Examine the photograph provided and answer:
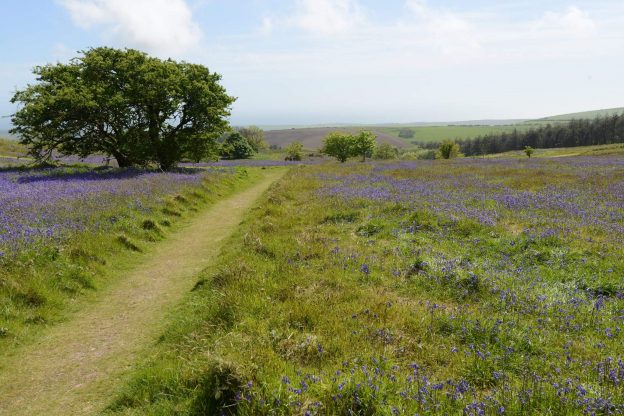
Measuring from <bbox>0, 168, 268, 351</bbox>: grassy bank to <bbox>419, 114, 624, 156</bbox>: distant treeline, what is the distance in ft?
516

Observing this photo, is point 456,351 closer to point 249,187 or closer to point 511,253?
point 511,253

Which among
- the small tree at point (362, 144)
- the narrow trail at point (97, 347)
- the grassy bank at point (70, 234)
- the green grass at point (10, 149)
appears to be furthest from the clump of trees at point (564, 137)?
the narrow trail at point (97, 347)

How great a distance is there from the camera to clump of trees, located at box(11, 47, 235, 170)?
2514cm

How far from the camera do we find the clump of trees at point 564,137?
5315 inches

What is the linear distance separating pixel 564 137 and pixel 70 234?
17453cm

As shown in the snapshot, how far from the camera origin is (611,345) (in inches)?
215

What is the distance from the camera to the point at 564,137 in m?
148

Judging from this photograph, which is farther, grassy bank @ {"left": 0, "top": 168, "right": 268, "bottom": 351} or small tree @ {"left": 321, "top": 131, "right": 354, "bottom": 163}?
small tree @ {"left": 321, "top": 131, "right": 354, "bottom": 163}

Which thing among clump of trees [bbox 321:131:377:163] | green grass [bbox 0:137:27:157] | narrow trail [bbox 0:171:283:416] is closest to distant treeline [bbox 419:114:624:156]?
clump of trees [bbox 321:131:377:163]

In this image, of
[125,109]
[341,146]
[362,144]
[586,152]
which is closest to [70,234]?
[125,109]

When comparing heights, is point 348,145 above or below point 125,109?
below

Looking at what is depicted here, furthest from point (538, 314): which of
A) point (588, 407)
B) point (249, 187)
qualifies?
point (249, 187)

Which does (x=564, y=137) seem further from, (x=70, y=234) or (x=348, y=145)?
(x=70, y=234)

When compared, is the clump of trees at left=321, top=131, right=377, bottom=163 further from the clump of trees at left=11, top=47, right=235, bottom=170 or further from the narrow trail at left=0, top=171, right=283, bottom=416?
the narrow trail at left=0, top=171, right=283, bottom=416
